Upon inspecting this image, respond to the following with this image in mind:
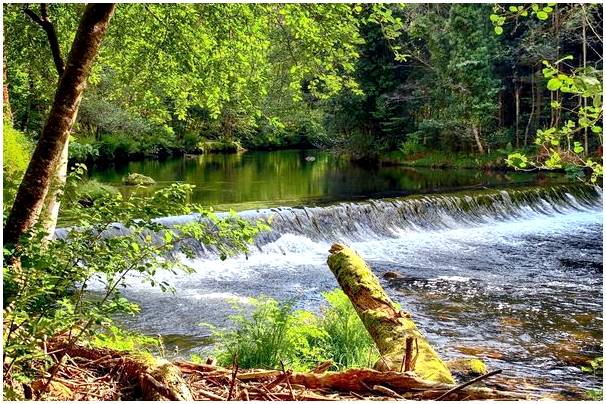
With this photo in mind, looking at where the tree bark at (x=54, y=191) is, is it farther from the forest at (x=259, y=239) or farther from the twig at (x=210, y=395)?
the twig at (x=210, y=395)

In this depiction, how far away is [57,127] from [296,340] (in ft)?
9.51

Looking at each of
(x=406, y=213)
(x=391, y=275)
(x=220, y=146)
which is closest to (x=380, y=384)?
(x=391, y=275)

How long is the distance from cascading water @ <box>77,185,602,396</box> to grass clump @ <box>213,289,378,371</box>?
61.3 inches

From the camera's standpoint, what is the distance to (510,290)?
9.85 metres

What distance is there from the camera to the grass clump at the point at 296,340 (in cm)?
499

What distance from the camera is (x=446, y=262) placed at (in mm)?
11891

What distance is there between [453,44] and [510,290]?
18.7 meters

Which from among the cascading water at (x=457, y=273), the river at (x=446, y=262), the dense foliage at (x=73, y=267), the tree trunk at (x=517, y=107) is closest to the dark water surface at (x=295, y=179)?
the river at (x=446, y=262)

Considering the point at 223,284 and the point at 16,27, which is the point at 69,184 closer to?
the point at 16,27

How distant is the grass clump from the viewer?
196 inches

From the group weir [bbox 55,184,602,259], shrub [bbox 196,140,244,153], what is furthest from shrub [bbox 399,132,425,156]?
shrub [bbox 196,140,244,153]

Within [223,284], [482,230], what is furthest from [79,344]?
[482,230]

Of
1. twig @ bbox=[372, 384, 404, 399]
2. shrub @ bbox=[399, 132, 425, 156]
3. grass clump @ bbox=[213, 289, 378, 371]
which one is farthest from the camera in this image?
shrub @ bbox=[399, 132, 425, 156]

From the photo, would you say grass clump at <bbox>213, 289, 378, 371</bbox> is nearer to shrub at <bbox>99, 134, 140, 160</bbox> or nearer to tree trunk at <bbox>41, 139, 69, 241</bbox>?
tree trunk at <bbox>41, 139, 69, 241</bbox>
